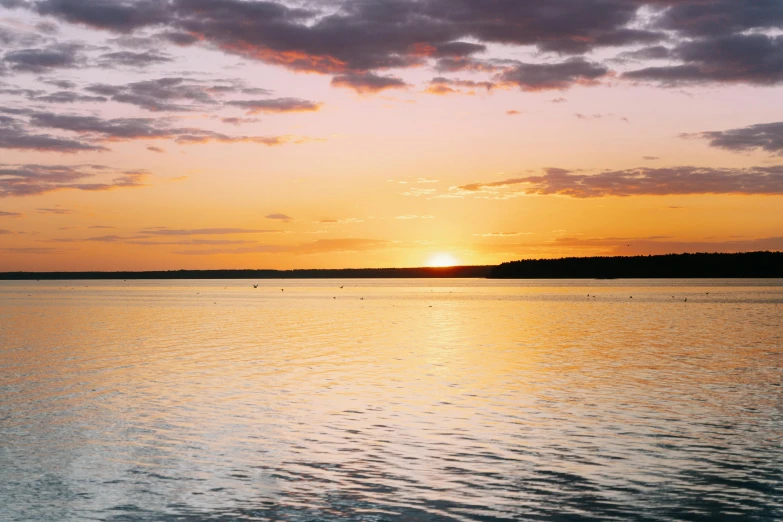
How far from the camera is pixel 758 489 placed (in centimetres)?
1575

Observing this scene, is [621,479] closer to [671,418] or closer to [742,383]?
[671,418]

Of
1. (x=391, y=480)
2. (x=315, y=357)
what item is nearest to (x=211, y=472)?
(x=391, y=480)

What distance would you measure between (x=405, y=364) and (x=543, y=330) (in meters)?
25.1

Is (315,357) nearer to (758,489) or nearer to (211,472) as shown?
(211,472)

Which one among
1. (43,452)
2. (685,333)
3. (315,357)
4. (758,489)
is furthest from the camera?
(685,333)

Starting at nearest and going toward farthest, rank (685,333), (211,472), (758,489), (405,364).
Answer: (758,489) → (211,472) → (405,364) → (685,333)

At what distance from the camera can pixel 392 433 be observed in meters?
21.4

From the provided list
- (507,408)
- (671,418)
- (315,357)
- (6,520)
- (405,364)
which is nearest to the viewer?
(6,520)

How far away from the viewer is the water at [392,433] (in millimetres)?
15086

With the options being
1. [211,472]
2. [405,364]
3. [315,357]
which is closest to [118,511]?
[211,472]

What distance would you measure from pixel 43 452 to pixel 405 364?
20682 millimetres

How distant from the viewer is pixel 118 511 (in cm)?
1472

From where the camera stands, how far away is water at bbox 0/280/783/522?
1509 cm

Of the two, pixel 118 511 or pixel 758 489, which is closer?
pixel 118 511
